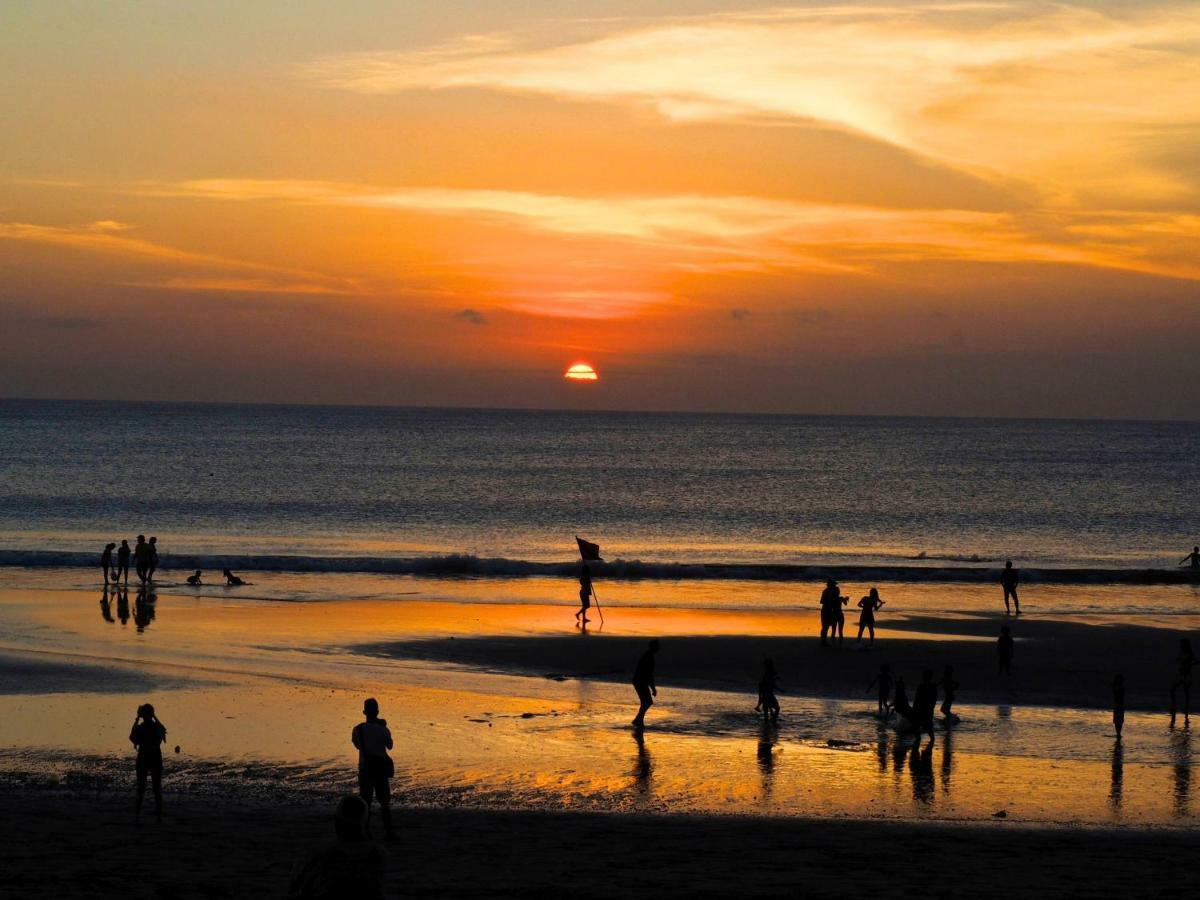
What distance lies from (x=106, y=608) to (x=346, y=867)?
28430 mm

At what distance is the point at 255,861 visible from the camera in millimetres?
12180

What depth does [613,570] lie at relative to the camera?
152 feet

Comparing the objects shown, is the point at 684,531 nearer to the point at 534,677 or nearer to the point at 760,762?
the point at 534,677

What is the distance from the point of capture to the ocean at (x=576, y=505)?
56.4 metres

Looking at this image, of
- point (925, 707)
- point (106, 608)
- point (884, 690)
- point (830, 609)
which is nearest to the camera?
point (925, 707)

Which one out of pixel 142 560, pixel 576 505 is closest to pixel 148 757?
pixel 142 560

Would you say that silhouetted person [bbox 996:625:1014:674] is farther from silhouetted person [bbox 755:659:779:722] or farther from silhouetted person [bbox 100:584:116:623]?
silhouetted person [bbox 100:584:116:623]

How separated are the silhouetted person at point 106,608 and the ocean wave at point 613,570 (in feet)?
32.4

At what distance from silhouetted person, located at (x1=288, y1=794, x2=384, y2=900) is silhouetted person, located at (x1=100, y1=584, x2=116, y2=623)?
25551mm

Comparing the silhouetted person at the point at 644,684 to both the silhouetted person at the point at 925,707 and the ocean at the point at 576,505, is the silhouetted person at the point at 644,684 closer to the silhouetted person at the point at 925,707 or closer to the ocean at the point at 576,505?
the silhouetted person at the point at 925,707

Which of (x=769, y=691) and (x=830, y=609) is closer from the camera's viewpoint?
(x=769, y=691)

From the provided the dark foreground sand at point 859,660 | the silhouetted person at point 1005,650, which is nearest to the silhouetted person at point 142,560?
the dark foreground sand at point 859,660

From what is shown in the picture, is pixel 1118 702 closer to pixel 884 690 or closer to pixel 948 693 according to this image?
pixel 948 693

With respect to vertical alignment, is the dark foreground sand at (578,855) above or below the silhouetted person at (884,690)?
below
